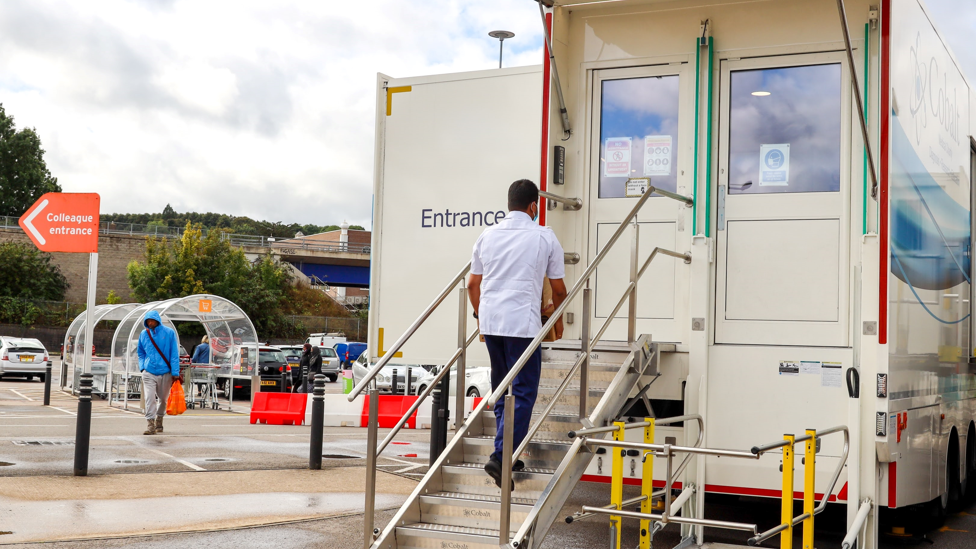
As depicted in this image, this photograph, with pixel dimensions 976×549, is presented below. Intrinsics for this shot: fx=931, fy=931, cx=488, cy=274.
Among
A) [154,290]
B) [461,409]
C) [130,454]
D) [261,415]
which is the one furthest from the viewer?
[154,290]

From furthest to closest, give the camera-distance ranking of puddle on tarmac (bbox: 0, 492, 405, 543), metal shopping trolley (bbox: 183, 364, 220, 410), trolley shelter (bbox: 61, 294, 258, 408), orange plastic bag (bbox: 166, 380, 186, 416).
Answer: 1. metal shopping trolley (bbox: 183, 364, 220, 410)
2. trolley shelter (bbox: 61, 294, 258, 408)
3. orange plastic bag (bbox: 166, 380, 186, 416)
4. puddle on tarmac (bbox: 0, 492, 405, 543)

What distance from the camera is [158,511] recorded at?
761cm

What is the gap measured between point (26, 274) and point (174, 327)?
3781 cm

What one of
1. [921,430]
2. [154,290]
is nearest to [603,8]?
[921,430]

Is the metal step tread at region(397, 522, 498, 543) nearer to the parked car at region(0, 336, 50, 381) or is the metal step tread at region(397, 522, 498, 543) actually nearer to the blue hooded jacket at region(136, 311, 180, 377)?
the blue hooded jacket at region(136, 311, 180, 377)

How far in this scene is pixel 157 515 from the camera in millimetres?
7430

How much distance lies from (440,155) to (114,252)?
182 ft

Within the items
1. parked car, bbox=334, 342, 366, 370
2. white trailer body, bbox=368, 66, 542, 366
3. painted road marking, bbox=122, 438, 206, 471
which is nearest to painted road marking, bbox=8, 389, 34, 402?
painted road marking, bbox=122, 438, 206, 471

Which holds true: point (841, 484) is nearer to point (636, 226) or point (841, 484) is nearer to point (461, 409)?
point (636, 226)

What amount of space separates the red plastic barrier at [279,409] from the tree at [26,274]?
39.7 m

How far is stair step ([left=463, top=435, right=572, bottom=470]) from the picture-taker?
18.9 feet

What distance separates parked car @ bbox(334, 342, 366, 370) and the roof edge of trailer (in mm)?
36023

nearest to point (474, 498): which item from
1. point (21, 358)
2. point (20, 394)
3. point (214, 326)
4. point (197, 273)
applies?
point (214, 326)

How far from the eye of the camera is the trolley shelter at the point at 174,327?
19.8 meters
